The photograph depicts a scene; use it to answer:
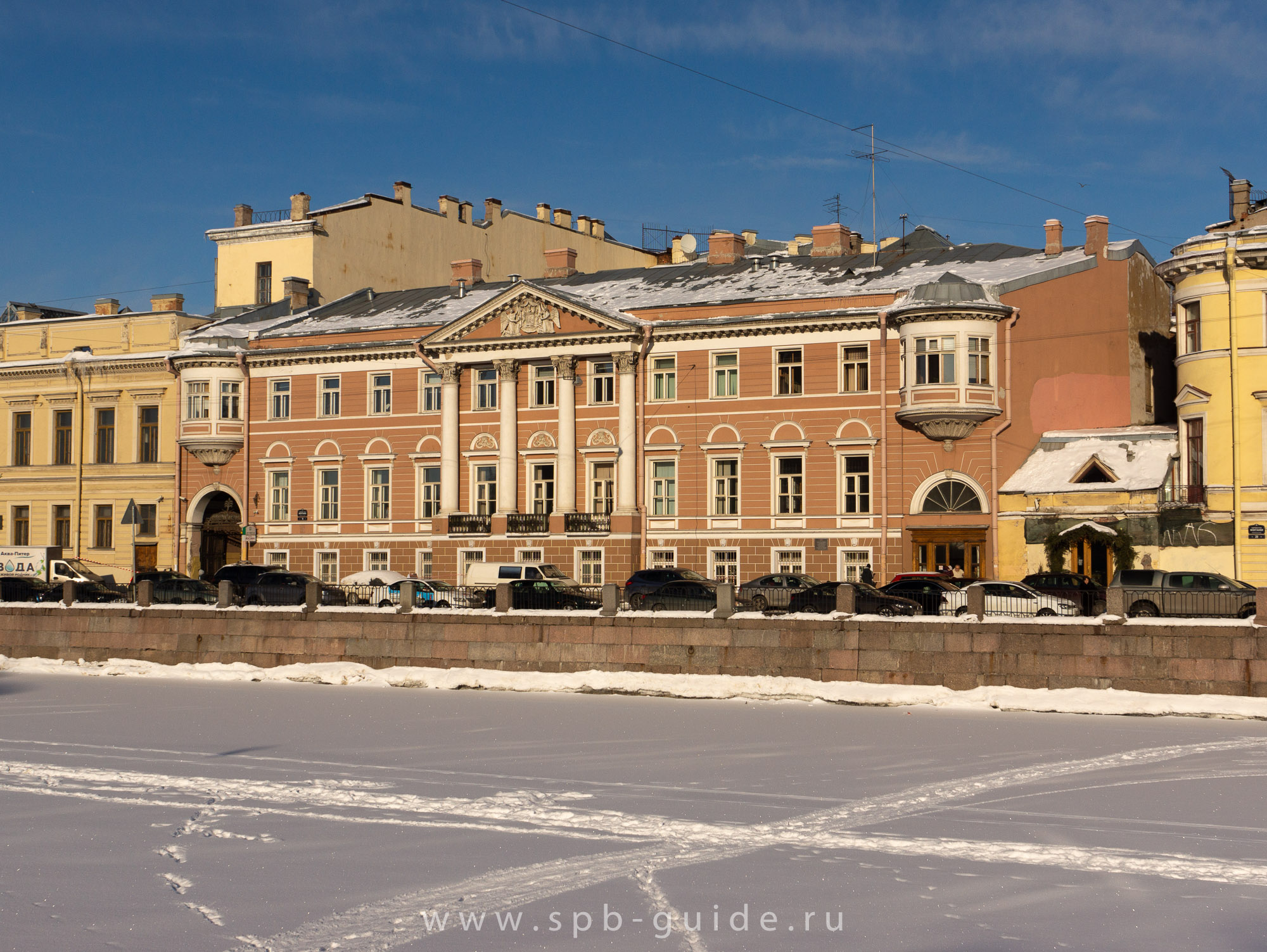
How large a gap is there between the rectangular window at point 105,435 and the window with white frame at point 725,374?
24.0 m

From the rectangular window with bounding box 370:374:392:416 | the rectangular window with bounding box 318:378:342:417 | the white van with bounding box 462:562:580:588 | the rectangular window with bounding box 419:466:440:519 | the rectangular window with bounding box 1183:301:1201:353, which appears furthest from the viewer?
the rectangular window with bounding box 318:378:342:417

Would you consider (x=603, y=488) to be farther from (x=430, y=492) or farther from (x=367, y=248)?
(x=367, y=248)

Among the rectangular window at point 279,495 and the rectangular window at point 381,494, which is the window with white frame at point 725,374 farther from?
the rectangular window at point 279,495

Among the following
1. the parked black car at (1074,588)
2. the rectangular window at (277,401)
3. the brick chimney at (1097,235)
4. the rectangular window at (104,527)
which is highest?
the brick chimney at (1097,235)

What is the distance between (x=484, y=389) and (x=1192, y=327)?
73.6 feet

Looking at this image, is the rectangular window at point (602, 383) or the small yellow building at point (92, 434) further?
the small yellow building at point (92, 434)

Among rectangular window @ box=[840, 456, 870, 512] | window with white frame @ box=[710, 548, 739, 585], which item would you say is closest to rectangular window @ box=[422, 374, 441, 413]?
window with white frame @ box=[710, 548, 739, 585]

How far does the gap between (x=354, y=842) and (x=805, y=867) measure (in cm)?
448

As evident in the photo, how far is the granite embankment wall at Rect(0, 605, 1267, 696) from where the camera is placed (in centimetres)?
2641

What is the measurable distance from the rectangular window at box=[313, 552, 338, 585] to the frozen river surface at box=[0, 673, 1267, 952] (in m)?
25.6

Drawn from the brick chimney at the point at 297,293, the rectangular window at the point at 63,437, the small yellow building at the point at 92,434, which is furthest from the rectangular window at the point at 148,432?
the brick chimney at the point at 297,293

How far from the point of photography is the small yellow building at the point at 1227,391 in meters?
38.7

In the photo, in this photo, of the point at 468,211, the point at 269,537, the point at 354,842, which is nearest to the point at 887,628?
the point at 354,842

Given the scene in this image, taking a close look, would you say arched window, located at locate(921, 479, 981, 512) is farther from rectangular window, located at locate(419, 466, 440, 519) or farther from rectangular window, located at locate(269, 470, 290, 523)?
rectangular window, located at locate(269, 470, 290, 523)
